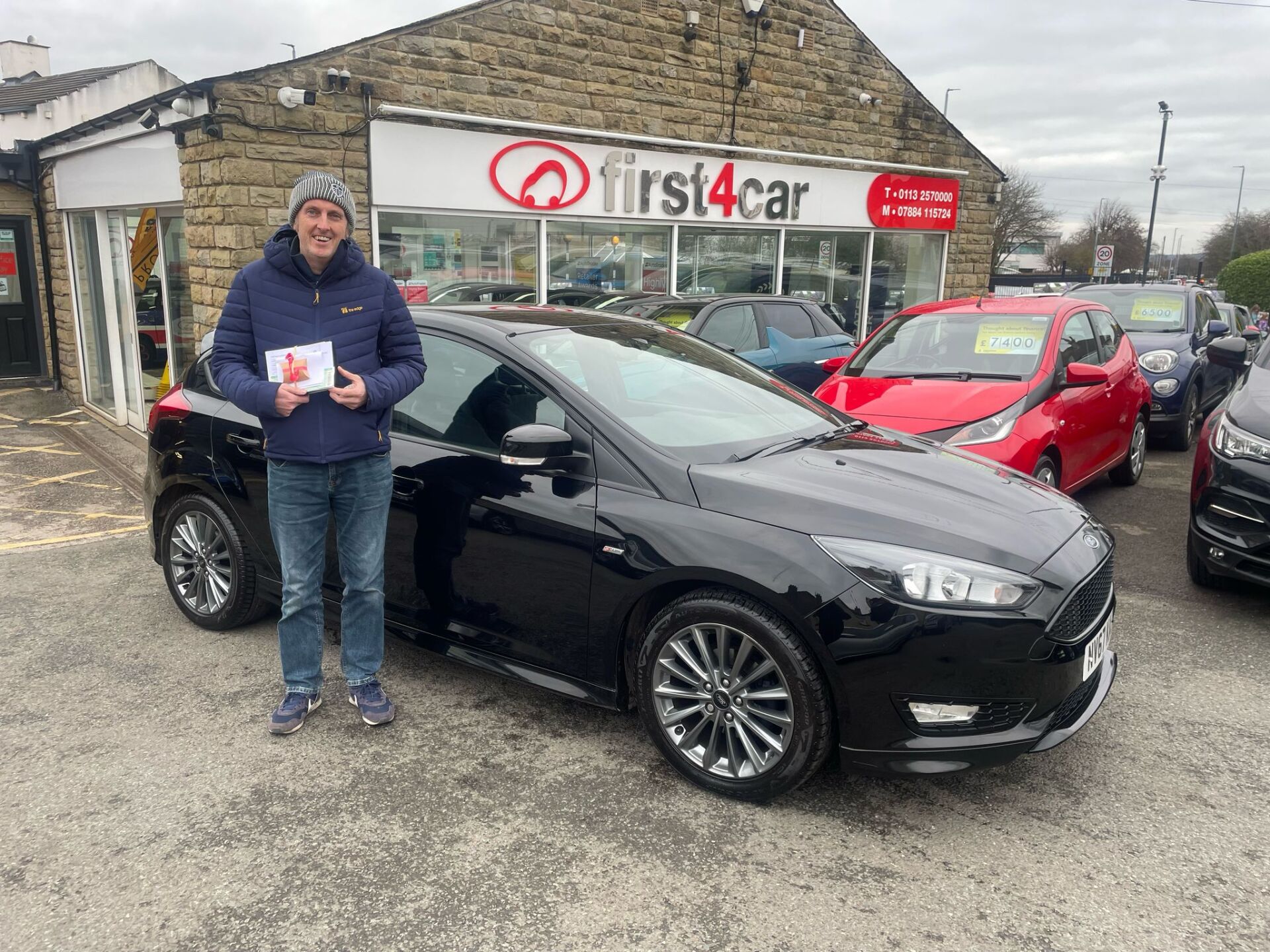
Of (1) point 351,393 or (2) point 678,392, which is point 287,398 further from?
(2) point 678,392

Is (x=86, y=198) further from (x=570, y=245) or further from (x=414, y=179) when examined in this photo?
(x=570, y=245)

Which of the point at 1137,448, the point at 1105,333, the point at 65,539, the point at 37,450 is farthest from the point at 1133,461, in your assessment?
the point at 37,450

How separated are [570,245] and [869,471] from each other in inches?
300

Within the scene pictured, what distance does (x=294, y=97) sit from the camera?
7773 mm

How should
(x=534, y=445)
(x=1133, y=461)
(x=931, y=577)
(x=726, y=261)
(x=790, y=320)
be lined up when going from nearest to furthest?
(x=931, y=577) < (x=534, y=445) < (x=1133, y=461) < (x=790, y=320) < (x=726, y=261)

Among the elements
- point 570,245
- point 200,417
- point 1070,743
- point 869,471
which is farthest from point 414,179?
point 1070,743

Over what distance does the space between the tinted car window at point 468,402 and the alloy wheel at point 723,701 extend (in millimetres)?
925

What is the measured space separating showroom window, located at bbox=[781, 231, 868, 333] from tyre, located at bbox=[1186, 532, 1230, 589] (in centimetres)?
757

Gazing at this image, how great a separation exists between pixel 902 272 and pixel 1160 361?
582cm

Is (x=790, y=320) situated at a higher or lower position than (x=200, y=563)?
higher

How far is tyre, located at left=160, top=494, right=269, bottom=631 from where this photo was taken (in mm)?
4285

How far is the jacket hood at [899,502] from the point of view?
2.87m

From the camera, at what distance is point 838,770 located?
10.6ft

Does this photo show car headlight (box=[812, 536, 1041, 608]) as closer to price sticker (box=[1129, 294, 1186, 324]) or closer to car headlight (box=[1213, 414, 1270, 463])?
car headlight (box=[1213, 414, 1270, 463])
